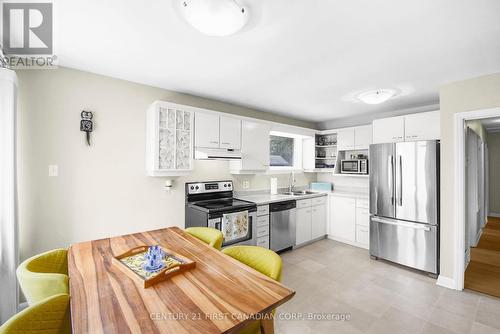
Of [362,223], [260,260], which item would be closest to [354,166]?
[362,223]

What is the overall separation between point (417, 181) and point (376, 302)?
1.71 metres

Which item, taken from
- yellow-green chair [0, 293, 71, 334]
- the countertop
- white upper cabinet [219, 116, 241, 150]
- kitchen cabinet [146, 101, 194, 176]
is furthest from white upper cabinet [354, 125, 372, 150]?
yellow-green chair [0, 293, 71, 334]

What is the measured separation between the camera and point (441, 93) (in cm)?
284

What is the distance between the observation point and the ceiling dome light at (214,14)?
1.27 metres

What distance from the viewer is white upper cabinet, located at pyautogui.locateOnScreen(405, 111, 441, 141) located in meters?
3.17

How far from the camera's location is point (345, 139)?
459 cm

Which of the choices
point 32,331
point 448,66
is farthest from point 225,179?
point 448,66

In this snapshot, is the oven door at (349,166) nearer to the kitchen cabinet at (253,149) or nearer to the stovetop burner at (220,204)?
the kitchen cabinet at (253,149)

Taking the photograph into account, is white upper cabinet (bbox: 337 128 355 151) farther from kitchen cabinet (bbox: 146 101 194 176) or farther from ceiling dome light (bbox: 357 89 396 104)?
kitchen cabinet (bbox: 146 101 194 176)

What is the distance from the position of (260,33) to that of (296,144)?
11.5ft

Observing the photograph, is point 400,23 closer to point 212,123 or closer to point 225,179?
point 212,123

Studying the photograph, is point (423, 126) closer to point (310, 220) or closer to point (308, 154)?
point (308, 154)

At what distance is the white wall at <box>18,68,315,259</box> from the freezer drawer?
3012 millimetres

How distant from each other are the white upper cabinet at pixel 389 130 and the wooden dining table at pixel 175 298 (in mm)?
3290
